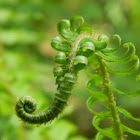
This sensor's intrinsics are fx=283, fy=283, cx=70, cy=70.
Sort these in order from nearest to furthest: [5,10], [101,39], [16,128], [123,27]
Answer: [101,39], [16,128], [5,10], [123,27]

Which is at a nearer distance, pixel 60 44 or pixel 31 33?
pixel 60 44

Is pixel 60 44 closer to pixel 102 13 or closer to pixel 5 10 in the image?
pixel 5 10

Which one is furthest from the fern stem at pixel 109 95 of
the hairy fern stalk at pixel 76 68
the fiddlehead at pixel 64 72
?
the fiddlehead at pixel 64 72

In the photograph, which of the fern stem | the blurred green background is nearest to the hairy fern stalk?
the fern stem

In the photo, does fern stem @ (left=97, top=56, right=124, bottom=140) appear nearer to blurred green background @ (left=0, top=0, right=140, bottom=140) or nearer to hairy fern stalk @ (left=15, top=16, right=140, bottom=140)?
hairy fern stalk @ (left=15, top=16, right=140, bottom=140)

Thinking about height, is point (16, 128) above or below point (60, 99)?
above

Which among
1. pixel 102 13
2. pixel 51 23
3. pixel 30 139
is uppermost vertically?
pixel 51 23

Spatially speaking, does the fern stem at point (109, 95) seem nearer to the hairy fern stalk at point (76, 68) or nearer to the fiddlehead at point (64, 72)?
the hairy fern stalk at point (76, 68)

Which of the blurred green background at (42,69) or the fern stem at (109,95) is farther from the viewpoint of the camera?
the blurred green background at (42,69)

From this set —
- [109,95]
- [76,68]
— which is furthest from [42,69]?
[76,68]

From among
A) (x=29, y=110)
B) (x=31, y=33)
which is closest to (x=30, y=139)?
(x=29, y=110)
